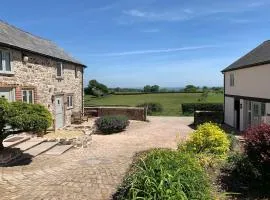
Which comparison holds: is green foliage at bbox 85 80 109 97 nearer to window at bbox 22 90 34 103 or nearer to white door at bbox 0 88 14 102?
window at bbox 22 90 34 103

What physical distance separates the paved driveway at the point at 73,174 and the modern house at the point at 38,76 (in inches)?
182

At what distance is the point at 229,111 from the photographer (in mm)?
29172

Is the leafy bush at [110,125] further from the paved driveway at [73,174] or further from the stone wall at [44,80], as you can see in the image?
the paved driveway at [73,174]

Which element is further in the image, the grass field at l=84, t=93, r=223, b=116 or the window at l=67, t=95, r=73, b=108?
the grass field at l=84, t=93, r=223, b=116

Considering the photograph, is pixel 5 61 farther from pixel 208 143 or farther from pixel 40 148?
pixel 208 143

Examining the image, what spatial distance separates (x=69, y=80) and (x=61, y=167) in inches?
564

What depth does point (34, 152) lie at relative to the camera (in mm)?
15297

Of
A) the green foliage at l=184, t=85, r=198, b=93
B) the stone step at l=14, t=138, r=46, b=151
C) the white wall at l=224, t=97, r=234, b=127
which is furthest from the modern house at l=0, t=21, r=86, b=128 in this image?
the green foliage at l=184, t=85, r=198, b=93

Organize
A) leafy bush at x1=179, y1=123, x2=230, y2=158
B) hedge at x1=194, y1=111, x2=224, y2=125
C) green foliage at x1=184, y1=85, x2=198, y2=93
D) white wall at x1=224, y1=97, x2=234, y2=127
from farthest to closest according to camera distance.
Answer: green foliage at x1=184, y1=85, x2=198, y2=93 → hedge at x1=194, y1=111, x2=224, y2=125 → white wall at x1=224, y1=97, x2=234, y2=127 → leafy bush at x1=179, y1=123, x2=230, y2=158

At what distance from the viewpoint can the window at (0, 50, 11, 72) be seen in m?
16.3

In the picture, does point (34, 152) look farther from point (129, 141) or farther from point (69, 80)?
point (69, 80)

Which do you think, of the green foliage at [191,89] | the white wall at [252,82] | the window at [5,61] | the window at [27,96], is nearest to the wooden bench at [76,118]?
the window at [27,96]

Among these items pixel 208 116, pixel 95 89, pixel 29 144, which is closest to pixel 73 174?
pixel 29 144

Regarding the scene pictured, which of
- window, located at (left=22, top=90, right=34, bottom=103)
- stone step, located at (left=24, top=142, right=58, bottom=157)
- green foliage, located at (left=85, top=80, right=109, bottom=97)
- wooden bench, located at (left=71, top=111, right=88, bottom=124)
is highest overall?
green foliage, located at (left=85, top=80, right=109, bottom=97)
